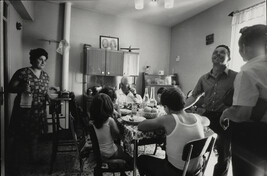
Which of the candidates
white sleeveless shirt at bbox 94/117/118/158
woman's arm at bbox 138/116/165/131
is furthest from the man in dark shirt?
white sleeveless shirt at bbox 94/117/118/158

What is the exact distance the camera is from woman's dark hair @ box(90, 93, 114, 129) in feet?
5.33

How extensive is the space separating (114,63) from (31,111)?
241cm

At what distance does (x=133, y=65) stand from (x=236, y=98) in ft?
12.0

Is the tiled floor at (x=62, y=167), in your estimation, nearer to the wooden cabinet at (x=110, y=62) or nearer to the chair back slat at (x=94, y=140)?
the chair back slat at (x=94, y=140)

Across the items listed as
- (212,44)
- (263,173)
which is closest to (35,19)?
(212,44)

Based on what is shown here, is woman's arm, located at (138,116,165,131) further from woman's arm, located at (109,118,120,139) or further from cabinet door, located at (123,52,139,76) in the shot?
cabinet door, located at (123,52,139,76)

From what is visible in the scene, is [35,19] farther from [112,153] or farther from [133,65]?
[112,153]

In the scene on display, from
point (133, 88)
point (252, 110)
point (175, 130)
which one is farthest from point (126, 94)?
point (252, 110)

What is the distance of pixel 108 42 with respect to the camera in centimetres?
468

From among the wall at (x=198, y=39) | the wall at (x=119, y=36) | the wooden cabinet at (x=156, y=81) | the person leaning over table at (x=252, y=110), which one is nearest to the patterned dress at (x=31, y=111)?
the wall at (x=119, y=36)

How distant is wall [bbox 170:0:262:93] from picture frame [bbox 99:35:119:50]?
5.87ft

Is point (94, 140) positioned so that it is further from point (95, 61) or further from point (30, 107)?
point (95, 61)

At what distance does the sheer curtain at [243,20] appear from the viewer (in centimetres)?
299

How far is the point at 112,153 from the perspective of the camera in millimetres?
1655
